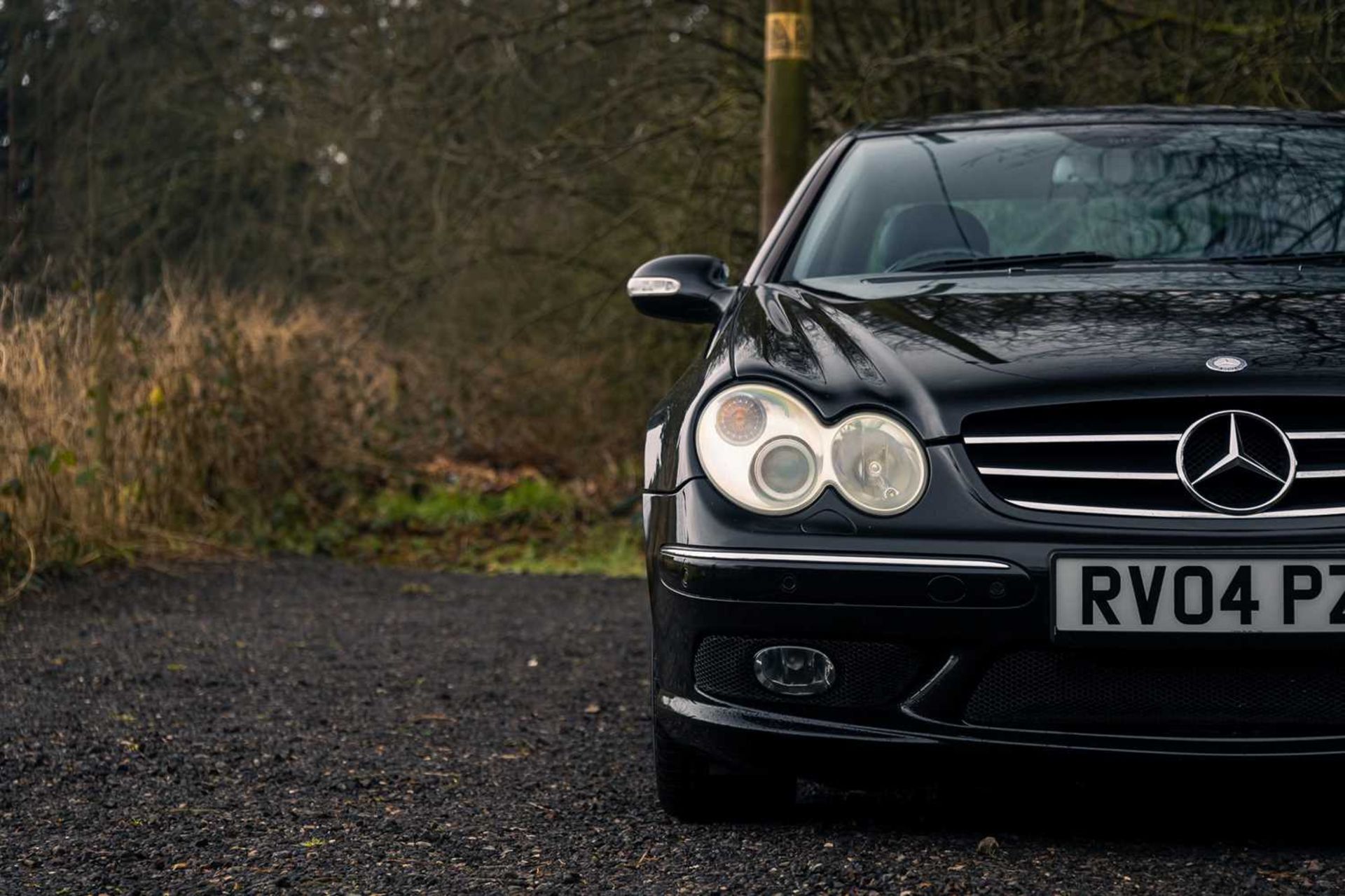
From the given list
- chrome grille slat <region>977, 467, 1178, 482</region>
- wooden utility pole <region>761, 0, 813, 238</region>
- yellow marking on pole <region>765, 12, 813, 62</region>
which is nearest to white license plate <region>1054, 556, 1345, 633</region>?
chrome grille slat <region>977, 467, 1178, 482</region>

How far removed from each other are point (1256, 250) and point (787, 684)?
5.35 feet

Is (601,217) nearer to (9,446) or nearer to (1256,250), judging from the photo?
(9,446)

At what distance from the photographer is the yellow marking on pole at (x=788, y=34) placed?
7562mm

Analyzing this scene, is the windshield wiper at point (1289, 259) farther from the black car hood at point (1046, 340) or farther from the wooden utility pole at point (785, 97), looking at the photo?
the wooden utility pole at point (785, 97)

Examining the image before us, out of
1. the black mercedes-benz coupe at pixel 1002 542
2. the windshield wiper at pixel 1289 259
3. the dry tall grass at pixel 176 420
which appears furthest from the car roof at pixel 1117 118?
the dry tall grass at pixel 176 420

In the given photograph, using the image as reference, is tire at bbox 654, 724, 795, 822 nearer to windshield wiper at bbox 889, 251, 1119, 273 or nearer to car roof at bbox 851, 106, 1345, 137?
windshield wiper at bbox 889, 251, 1119, 273

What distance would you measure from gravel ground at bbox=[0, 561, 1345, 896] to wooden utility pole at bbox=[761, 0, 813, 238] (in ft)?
9.61

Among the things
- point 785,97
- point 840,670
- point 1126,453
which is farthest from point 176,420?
point 1126,453

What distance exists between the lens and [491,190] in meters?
9.70

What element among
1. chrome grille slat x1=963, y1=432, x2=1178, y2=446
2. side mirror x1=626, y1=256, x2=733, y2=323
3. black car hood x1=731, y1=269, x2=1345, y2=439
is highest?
side mirror x1=626, y1=256, x2=733, y2=323

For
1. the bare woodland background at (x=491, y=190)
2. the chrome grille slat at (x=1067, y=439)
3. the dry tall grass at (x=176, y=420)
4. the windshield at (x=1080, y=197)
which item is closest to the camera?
the chrome grille slat at (x=1067, y=439)

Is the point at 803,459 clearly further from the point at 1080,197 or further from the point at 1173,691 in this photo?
the point at 1080,197

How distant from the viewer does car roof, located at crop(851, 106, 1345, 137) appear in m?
4.11

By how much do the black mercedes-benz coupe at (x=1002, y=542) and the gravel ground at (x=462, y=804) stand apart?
14 centimetres
